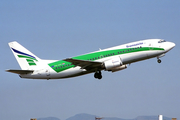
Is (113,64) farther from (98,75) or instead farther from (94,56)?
(98,75)

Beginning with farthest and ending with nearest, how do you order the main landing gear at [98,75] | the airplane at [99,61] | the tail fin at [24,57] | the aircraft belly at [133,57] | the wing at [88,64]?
the tail fin at [24,57]
the main landing gear at [98,75]
the airplane at [99,61]
the aircraft belly at [133,57]
the wing at [88,64]

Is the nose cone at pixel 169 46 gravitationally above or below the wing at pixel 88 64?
above

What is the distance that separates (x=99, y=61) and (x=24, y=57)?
14.4m

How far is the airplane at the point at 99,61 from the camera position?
54.5 meters

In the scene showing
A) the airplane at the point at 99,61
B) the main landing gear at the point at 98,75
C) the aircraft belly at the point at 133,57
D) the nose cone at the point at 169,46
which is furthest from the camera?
the main landing gear at the point at 98,75

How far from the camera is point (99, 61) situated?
55719mm

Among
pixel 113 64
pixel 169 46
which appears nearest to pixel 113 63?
pixel 113 64

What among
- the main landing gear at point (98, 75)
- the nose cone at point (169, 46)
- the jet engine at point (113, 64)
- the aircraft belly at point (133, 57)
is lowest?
the main landing gear at point (98, 75)

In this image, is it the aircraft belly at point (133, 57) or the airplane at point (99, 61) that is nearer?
the aircraft belly at point (133, 57)

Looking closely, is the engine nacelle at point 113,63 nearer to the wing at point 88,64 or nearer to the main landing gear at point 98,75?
the wing at point 88,64

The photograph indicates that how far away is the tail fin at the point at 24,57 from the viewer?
59.9 m

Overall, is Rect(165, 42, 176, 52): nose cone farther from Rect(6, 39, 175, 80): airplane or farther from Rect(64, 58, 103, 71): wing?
Rect(64, 58, 103, 71): wing

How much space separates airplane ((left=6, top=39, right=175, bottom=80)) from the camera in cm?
5450

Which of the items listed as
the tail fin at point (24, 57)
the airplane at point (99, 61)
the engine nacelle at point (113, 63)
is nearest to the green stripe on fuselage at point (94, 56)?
the airplane at point (99, 61)
